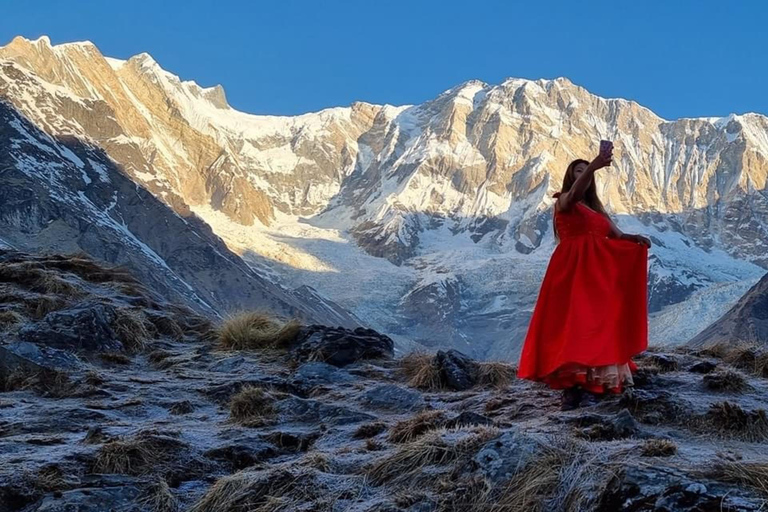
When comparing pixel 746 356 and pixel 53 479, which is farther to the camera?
pixel 746 356

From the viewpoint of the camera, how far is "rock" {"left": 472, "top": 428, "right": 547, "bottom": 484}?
12.6 feet

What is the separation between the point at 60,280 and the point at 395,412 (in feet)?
21.1

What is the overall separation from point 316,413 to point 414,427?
155 centimetres

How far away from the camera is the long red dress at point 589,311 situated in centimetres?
581

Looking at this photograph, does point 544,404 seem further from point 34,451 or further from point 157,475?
point 34,451

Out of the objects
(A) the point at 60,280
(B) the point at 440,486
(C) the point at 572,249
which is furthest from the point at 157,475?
(A) the point at 60,280

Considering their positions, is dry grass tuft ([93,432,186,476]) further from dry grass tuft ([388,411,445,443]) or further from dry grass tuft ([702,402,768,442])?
dry grass tuft ([702,402,768,442])

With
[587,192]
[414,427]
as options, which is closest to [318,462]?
[414,427]

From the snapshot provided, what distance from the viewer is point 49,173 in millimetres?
128125

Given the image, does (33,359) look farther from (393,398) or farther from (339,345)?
(393,398)

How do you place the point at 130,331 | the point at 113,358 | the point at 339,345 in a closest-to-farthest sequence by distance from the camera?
the point at 113,358 → the point at 339,345 → the point at 130,331

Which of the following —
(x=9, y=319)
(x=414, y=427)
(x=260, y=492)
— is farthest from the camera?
(x=9, y=319)

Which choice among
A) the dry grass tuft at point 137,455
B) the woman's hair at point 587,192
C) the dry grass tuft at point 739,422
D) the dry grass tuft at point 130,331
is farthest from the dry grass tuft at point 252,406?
the dry grass tuft at point 130,331

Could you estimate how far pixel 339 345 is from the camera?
959 centimetres
